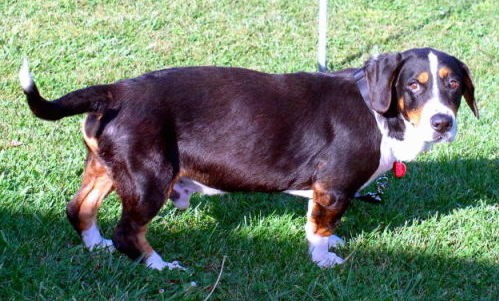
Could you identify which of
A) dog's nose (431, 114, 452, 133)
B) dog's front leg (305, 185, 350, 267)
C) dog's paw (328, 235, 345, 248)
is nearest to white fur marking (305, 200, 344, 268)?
dog's front leg (305, 185, 350, 267)

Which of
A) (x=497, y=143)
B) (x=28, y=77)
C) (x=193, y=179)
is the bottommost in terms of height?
(x=497, y=143)

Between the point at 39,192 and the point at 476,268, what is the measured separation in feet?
8.93

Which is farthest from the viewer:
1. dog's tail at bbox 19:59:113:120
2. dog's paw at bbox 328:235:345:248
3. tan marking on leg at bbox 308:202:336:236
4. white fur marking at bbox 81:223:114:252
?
dog's paw at bbox 328:235:345:248

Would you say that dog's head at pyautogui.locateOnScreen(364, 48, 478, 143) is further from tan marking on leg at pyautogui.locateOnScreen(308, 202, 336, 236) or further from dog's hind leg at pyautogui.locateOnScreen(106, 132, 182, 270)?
dog's hind leg at pyautogui.locateOnScreen(106, 132, 182, 270)

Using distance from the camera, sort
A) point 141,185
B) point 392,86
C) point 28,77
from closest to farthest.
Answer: point 28,77 < point 141,185 < point 392,86

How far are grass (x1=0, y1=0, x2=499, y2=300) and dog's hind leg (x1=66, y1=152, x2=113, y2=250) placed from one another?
0.42 ft

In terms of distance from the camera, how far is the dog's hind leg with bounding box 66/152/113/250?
4.27 metres

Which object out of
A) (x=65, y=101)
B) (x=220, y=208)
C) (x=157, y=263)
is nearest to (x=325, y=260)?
(x=220, y=208)

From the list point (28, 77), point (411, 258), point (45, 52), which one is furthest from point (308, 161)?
point (45, 52)

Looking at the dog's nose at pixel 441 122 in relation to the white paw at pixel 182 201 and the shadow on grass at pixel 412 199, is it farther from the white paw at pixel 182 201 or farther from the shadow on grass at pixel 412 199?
the white paw at pixel 182 201

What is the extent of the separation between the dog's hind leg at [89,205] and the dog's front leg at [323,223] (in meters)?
1.15

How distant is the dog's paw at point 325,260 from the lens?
441 cm

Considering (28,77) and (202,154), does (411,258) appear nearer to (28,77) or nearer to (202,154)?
(202,154)

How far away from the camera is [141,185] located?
155 inches
